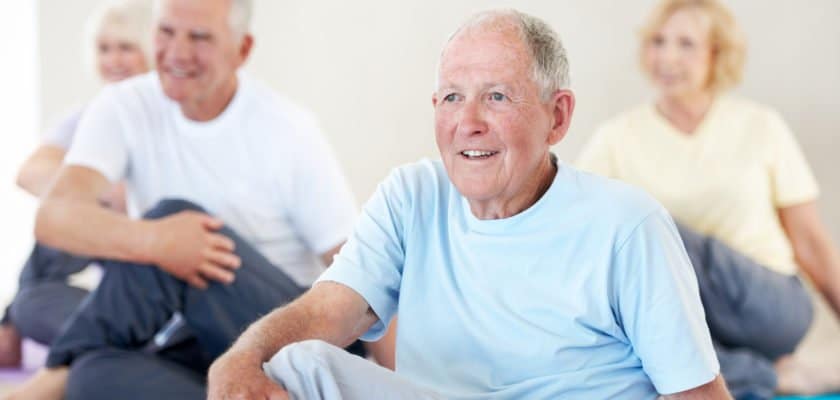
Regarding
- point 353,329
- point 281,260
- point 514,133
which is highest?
point 514,133

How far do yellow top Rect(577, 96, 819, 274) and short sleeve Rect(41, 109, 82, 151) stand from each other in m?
1.55

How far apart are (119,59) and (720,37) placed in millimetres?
1881

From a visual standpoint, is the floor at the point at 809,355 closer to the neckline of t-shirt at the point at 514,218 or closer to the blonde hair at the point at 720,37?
the blonde hair at the point at 720,37

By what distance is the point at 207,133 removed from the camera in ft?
9.70

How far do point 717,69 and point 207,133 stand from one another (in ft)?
5.40

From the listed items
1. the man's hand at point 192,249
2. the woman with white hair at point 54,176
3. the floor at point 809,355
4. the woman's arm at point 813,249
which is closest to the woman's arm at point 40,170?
the woman with white hair at point 54,176

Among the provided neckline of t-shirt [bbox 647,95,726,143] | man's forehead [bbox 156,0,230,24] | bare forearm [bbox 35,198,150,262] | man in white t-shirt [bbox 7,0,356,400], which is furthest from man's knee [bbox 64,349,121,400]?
neckline of t-shirt [bbox 647,95,726,143]

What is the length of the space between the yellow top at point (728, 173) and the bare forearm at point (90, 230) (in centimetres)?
155

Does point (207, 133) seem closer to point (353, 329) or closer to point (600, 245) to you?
point (353, 329)

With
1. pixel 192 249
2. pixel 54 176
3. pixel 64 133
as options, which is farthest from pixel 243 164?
pixel 64 133

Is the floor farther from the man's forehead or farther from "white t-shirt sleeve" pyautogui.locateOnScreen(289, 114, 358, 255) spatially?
the man's forehead

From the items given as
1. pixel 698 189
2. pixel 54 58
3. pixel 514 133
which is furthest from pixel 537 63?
pixel 54 58

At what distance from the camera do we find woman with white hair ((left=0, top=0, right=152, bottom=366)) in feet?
10.8

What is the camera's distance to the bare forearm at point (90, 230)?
8.65 ft
